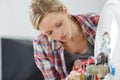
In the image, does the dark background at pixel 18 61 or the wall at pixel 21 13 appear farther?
the dark background at pixel 18 61

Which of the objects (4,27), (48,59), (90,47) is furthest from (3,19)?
(90,47)

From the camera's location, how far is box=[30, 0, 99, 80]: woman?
767mm

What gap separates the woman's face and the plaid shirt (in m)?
0.03

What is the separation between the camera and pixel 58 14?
77 centimetres

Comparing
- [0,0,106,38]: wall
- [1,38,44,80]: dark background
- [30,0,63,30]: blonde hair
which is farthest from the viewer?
[1,38,44,80]: dark background

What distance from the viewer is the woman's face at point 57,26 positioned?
77cm

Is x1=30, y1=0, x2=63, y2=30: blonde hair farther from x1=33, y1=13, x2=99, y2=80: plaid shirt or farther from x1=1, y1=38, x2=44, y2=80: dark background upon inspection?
x1=1, y1=38, x2=44, y2=80: dark background

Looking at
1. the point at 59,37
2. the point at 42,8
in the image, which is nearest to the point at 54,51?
the point at 59,37

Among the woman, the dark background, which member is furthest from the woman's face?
the dark background

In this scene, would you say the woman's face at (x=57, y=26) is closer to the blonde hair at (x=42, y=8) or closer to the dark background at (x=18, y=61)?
the blonde hair at (x=42, y=8)

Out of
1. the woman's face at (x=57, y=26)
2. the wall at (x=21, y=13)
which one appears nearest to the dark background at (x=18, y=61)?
the wall at (x=21, y=13)

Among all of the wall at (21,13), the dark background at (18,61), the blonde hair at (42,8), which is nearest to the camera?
the blonde hair at (42,8)

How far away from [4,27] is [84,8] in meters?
0.36

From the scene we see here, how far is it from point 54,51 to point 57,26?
0.38 ft
